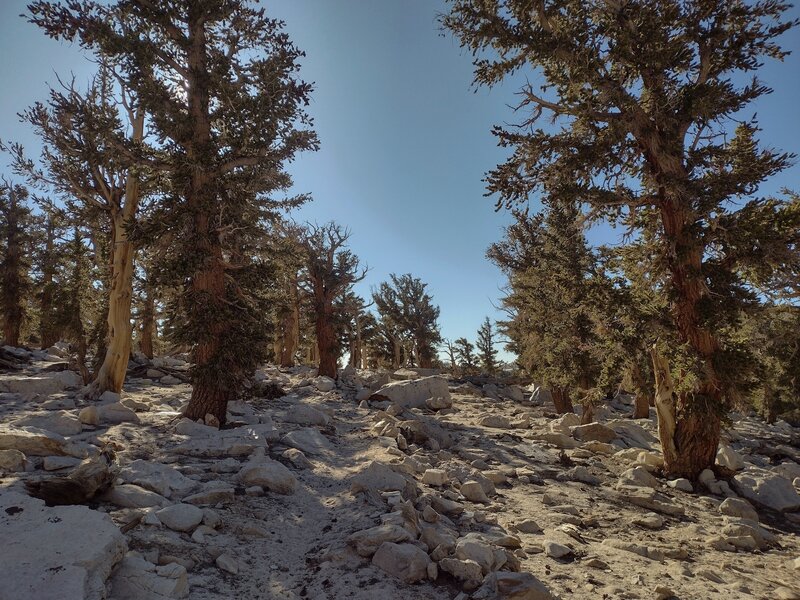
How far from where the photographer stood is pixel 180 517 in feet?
13.2

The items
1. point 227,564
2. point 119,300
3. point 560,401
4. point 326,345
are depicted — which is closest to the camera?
point 227,564

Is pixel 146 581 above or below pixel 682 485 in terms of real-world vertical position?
above

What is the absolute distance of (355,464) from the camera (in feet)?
24.1

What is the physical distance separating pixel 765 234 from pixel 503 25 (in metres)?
6.34

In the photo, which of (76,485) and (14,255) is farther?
(14,255)

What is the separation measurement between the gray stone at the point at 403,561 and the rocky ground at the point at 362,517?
0.5 inches

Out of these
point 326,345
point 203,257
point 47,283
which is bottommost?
point 326,345

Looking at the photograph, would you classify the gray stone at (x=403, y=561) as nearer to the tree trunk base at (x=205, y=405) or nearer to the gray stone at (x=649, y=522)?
the gray stone at (x=649, y=522)

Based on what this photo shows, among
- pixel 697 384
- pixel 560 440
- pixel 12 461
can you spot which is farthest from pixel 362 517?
pixel 560 440

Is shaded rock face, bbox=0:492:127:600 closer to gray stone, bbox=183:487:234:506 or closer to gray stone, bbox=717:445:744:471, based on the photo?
gray stone, bbox=183:487:234:506

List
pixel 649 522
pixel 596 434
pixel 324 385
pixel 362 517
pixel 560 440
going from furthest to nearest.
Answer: pixel 324 385 < pixel 596 434 < pixel 560 440 < pixel 649 522 < pixel 362 517

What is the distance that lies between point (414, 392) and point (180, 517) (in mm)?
11959

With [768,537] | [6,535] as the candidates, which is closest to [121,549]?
[6,535]

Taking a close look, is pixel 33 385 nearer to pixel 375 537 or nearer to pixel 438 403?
pixel 438 403
